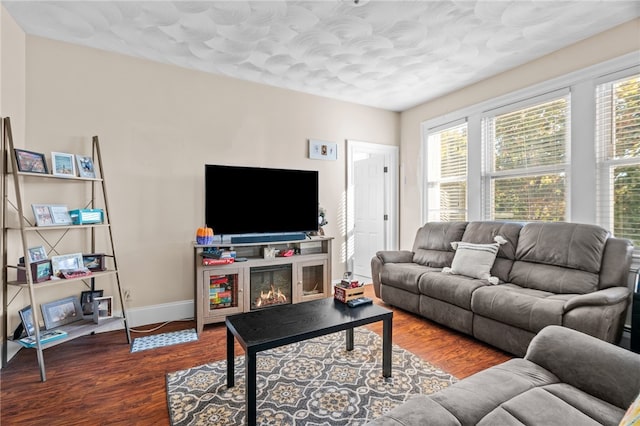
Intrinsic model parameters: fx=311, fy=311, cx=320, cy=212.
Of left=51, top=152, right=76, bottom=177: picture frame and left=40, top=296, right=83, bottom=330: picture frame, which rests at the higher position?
left=51, top=152, right=76, bottom=177: picture frame

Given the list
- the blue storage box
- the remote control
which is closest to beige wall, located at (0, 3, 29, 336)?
the blue storage box

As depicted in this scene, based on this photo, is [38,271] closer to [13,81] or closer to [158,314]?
[158,314]

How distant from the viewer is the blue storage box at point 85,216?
2.55m

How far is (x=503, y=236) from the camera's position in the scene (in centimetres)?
307

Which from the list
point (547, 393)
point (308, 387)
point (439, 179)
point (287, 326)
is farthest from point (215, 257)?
point (439, 179)

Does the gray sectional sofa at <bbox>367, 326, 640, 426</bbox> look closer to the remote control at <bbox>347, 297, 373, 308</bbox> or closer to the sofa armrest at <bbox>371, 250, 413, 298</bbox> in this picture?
the remote control at <bbox>347, 297, 373, 308</bbox>

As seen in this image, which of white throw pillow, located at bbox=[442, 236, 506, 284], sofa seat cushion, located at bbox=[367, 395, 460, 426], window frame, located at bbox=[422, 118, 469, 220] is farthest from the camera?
window frame, located at bbox=[422, 118, 469, 220]

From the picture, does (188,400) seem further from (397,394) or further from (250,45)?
(250,45)

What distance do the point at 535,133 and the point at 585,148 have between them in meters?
0.51

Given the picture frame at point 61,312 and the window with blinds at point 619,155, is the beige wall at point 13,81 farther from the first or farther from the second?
the window with blinds at point 619,155

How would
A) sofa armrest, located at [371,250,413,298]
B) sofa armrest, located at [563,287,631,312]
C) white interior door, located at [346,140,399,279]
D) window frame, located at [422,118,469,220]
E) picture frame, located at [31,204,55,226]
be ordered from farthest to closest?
white interior door, located at [346,140,399,279]
window frame, located at [422,118,469,220]
sofa armrest, located at [371,250,413,298]
picture frame, located at [31,204,55,226]
sofa armrest, located at [563,287,631,312]

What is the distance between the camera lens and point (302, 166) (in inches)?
158

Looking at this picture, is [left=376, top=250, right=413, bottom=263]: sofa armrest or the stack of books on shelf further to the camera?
[left=376, top=250, right=413, bottom=263]: sofa armrest

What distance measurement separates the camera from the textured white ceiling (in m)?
2.32
